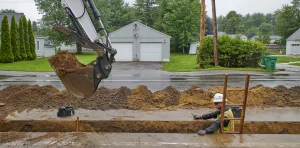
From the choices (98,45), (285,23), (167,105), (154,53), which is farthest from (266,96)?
(285,23)

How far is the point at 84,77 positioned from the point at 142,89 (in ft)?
11.8

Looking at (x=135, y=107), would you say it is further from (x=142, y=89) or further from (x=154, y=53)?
(x=154, y=53)

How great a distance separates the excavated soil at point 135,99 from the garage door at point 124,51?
22188 millimetres

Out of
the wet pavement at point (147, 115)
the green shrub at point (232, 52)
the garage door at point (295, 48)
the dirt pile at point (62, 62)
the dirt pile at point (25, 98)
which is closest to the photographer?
the dirt pile at point (62, 62)

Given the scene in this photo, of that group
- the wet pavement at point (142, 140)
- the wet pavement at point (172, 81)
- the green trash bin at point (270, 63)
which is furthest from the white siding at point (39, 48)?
the wet pavement at point (142, 140)

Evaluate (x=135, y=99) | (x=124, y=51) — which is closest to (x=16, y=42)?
(x=124, y=51)

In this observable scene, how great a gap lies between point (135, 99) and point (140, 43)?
2328 cm

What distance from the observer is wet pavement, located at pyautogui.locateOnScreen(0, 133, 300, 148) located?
5.31 meters

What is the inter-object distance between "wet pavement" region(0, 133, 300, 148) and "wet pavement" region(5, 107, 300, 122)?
137 cm

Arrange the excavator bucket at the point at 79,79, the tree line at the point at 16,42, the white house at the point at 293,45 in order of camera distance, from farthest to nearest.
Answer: the white house at the point at 293,45
the tree line at the point at 16,42
the excavator bucket at the point at 79,79

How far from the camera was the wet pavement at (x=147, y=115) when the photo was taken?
7211 millimetres

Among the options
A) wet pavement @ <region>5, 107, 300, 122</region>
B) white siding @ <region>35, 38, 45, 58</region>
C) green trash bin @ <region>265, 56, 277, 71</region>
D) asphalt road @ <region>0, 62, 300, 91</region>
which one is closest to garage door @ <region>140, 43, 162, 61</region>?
asphalt road @ <region>0, 62, 300, 91</region>

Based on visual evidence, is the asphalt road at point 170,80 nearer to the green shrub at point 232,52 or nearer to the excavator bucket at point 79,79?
the green shrub at point 232,52

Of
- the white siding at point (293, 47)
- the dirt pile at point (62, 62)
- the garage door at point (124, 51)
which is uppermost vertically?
the white siding at point (293, 47)
